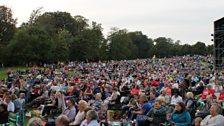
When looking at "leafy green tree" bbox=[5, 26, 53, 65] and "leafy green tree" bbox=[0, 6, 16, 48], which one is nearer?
"leafy green tree" bbox=[5, 26, 53, 65]

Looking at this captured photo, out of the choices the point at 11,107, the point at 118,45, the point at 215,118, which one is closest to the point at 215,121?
the point at 215,118

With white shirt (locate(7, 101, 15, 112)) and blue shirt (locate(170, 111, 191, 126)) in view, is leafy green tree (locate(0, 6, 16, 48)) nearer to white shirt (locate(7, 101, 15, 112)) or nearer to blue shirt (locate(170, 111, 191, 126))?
white shirt (locate(7, 101, 15, 112))

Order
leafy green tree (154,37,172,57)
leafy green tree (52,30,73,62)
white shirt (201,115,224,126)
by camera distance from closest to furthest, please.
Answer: white shirt (201,115,224,126)
leafy green tree (52,30,73,62)
leafy green tree (154,37,172,57)

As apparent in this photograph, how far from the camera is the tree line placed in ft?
195

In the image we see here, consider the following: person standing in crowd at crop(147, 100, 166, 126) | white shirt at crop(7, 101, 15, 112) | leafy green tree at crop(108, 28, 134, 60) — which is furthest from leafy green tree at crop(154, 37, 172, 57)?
person standing in crowd at crop(147, 100, 166, 126)

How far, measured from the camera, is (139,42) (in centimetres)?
11575

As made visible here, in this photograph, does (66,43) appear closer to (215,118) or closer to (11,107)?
(11,107)

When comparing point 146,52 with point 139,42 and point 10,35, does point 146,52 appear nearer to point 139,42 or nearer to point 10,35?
point 139,42

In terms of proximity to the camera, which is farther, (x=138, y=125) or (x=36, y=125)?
(x=138, y=125)

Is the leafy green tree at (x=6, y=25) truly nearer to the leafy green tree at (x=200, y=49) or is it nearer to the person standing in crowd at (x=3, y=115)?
the leafy green tree at (x=200, y=49)

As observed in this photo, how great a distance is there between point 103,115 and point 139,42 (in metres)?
106

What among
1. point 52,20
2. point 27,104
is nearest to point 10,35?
point 52,20

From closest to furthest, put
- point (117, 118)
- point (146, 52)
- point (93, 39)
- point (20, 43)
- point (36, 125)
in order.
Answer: point (36, 125) → point (117, 118) → point (20, 43) → point (93, 39) → point (146, 52)

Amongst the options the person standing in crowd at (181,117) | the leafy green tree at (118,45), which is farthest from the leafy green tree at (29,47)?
the person standing in crowd at (181,117)
